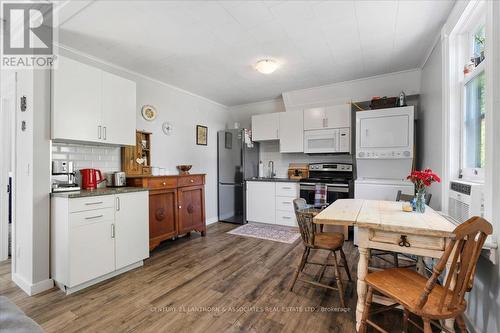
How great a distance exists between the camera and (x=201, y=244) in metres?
3.48

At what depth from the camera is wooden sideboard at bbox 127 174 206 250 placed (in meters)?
3.12

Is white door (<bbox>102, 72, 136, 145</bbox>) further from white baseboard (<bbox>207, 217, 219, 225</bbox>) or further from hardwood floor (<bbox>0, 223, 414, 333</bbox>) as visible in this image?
white baseboard (<bbox>207, 217, 219, 225</bbox>)

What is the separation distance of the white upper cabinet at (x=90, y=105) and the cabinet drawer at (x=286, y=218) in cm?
273

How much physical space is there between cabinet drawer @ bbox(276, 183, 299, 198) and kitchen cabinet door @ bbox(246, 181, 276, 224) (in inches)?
3.8

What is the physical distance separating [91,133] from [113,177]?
Answer: 0.67m

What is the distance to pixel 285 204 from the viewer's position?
14.0 ft

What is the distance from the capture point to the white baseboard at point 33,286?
7.05ft

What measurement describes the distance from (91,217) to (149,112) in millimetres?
1897

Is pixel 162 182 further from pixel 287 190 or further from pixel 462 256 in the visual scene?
pixel 462 256

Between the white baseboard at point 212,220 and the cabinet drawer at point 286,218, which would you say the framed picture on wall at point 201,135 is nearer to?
the white baseboard at point 212,220

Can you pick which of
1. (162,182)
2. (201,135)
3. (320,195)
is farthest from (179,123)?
(320,195)

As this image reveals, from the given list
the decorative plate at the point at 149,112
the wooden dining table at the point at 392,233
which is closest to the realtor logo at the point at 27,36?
the decorative plate at the point at 149,112

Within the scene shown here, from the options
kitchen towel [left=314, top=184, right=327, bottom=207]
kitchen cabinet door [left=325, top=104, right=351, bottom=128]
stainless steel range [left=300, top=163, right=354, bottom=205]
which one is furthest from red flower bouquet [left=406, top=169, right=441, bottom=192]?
kitchen cabinet door [left=325, top=104, right=351, bottom=128]

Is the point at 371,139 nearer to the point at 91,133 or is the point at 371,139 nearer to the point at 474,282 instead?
the point at 474,282
